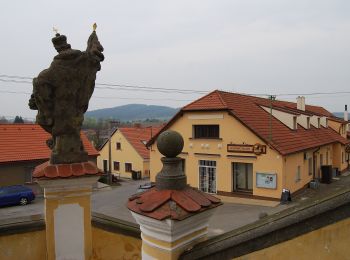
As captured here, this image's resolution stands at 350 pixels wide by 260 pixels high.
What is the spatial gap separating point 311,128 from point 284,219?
26083 millimetres

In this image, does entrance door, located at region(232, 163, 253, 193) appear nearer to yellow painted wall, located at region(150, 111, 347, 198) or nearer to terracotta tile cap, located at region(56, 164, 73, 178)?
yellow painted wall, located at region(150, 111, 347, 198)

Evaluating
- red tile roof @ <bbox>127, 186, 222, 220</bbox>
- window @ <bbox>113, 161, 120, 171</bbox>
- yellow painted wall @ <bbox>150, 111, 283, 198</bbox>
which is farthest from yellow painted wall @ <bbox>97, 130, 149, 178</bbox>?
red tile roof @ <bbox>127, 186, 222, 220</bbox>

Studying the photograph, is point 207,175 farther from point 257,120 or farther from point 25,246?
point 25,246

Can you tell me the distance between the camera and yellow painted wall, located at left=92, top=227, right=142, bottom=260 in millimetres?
3938

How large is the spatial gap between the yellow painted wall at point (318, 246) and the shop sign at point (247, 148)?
1744 cm

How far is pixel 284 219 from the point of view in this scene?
199 cm

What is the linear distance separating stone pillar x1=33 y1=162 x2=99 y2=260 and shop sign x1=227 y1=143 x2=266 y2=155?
1611 centimetres

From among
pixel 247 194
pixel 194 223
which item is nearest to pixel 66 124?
pixel 194 223

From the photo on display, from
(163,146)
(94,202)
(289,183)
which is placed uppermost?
(163,146)

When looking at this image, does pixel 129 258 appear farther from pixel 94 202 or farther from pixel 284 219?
pixel 94 202

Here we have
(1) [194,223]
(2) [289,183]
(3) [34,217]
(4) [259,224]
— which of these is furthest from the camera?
(2) [289,183]

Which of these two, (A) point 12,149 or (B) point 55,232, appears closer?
(B) point 55,232

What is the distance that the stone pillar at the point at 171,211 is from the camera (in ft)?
7.47

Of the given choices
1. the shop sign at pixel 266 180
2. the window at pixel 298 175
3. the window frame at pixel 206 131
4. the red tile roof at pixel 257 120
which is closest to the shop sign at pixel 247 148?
the red tile roof at pixel 257 120
